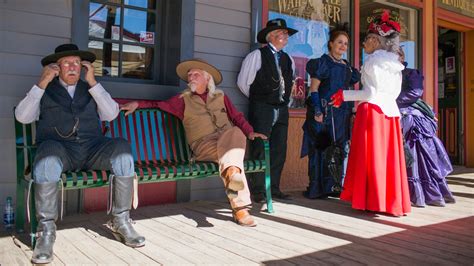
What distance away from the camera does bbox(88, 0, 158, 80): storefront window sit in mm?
3729

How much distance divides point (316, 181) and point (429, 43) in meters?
3.35

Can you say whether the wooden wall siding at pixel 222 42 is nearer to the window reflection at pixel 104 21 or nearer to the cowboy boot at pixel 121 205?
the window reflection at pixel 104 21

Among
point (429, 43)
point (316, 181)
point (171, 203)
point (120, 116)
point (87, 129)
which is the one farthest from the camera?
point (429, 43)

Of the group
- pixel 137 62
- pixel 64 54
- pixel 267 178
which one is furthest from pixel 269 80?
pixel 64 54

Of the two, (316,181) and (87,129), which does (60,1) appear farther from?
(316,181)

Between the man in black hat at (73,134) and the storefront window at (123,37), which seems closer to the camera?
the man in black hat at (73,134)

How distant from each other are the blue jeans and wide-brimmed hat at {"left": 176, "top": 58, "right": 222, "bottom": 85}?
100 cm

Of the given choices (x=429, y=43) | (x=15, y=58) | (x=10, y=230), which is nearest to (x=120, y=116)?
(x=15, y=58)

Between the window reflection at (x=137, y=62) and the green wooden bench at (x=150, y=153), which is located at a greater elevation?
the window reflection at (x=137, y=62)

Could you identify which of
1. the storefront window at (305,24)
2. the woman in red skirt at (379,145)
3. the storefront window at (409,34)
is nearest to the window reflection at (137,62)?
the storefront window at (305,24)

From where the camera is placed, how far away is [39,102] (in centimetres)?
269

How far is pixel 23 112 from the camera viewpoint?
8.70ft

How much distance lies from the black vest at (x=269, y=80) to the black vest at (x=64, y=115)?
1.67 metres

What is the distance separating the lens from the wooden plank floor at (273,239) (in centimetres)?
236
